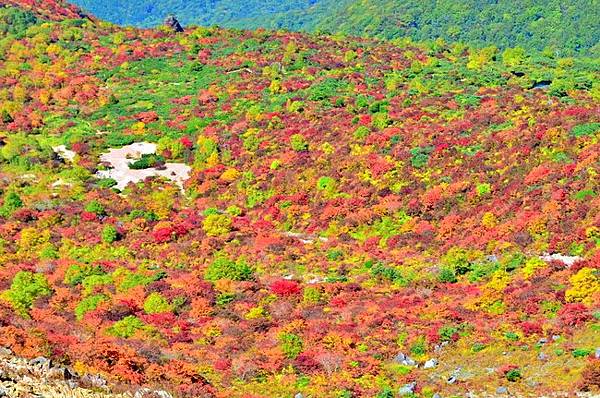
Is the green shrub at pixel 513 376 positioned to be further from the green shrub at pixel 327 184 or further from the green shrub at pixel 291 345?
the green shrub at pixel 327 184

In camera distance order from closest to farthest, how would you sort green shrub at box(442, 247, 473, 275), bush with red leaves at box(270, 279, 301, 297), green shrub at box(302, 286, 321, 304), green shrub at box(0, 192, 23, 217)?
green shrub at box(302, 286, 321, 304) → bush with red leaves at box(270, 279, 301, 297) → green shrub at box(442, 247, 473, 275) → green shrub at box(0, 192, 23, 217)

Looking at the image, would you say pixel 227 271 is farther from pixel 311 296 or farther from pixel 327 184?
pixel 327 184

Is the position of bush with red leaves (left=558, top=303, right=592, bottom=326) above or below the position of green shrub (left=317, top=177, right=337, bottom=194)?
above

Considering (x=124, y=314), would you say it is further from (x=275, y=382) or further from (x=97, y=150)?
(x=97, y=150)

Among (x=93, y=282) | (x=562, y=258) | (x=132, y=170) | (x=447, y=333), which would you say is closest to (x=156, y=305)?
(x=93, y=282)

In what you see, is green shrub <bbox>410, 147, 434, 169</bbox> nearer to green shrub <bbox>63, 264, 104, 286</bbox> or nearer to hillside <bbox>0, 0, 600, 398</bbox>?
hillside <bbox>0, 0, 600, 398</bbox>

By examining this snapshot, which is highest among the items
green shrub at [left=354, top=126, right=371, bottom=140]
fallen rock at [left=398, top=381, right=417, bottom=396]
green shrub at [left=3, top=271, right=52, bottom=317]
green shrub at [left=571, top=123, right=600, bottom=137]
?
green shrub at [left=571, top=123, right=600, bottom=137]

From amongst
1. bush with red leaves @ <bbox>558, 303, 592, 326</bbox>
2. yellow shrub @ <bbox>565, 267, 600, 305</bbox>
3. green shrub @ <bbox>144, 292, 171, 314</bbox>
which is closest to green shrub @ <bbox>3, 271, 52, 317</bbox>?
green shrub @ <bbox>144, 292, 171, 314</bbox>
